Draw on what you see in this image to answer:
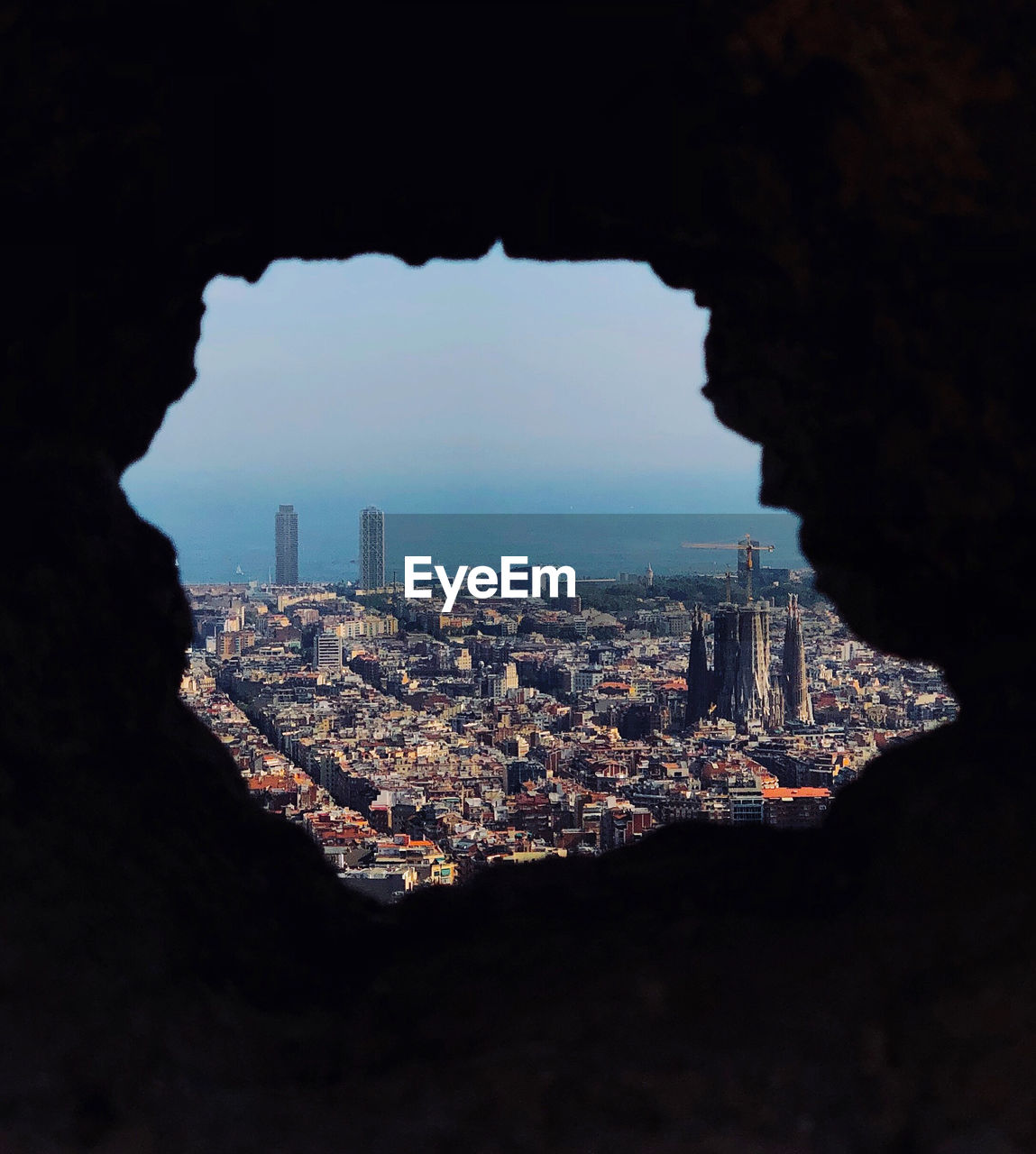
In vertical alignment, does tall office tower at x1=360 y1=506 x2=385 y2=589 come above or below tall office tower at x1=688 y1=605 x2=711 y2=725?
above

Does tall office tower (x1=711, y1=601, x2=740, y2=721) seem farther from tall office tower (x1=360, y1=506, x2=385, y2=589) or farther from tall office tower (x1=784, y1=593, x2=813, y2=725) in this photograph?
tall office tower (x1=360, y1=506, x2=385, y2=589)

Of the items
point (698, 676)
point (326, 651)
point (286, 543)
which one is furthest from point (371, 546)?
point (698, 676)

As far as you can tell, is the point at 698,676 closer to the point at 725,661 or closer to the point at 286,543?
the point at 725,661

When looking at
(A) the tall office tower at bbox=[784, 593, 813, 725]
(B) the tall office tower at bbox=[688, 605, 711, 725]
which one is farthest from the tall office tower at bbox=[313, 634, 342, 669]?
(A) the tall office tower at bbox=[784, 593, 813, 725]

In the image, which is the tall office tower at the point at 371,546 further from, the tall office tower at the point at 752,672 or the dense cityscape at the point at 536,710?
the tall office tower at the point at 752,672

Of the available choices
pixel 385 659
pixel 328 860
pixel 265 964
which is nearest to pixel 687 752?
pixel 385 659

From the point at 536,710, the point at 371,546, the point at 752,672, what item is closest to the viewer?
the point at 536,710
